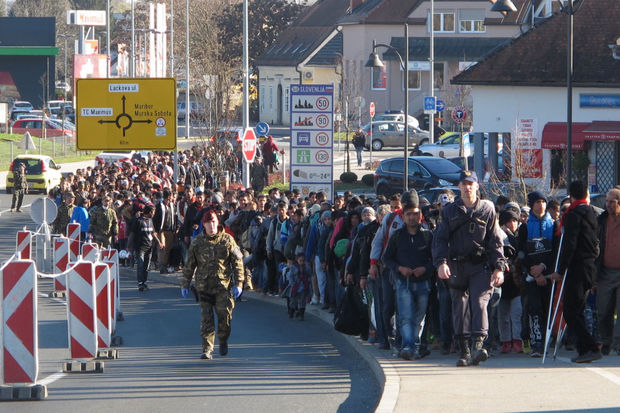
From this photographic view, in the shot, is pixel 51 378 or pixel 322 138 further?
pixel 322 138

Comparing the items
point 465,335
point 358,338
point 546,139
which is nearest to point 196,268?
point 358,338

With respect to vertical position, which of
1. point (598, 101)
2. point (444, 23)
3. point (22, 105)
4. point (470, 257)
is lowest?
point (470, 257)

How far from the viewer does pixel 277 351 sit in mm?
13609

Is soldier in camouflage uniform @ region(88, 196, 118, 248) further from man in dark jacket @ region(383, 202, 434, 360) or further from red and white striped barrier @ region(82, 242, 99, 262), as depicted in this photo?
man in dark jacket @ region(383, 202, 434, 360)

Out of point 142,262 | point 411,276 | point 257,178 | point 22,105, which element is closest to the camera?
point 411,276

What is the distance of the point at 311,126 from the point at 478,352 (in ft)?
40.6

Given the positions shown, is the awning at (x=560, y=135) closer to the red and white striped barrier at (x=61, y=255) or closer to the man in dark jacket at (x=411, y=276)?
the red and white striped barrier at (x=61, y=255)

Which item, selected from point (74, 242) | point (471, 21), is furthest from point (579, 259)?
point (471, 21)

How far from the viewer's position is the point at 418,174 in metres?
35.0

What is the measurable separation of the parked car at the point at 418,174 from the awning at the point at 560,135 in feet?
11.0

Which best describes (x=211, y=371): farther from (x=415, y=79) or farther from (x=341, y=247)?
(x=415, y=79)

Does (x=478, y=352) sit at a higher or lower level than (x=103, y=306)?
lower

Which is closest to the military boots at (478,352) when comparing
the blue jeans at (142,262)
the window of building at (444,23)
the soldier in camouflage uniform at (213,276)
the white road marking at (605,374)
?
the white road marking at (605,374)

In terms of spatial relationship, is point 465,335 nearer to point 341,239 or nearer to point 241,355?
point 241,355
